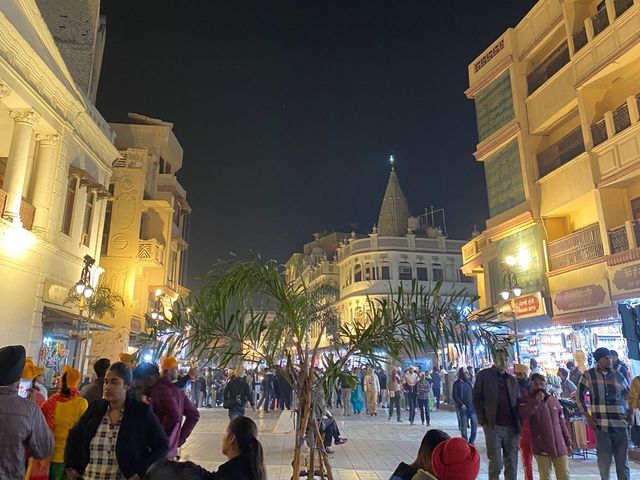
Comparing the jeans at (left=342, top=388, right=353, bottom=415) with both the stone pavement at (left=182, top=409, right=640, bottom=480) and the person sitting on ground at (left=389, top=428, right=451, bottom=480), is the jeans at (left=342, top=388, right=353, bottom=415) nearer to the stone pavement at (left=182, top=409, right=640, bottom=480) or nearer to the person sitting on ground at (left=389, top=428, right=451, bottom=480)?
the stone pavement at (left=182, top=409, right=640, bottom=480)

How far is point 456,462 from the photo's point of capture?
2.77 meters

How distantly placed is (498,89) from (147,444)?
20.1 meters

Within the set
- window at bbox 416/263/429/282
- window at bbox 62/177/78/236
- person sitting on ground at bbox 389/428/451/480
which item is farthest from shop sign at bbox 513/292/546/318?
window at bbox 416/263/429/282

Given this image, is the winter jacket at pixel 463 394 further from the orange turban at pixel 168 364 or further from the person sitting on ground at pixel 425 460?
the person sitting on ground at pixel 425 460

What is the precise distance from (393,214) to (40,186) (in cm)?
3814

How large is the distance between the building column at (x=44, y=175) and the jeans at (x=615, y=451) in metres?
15.8

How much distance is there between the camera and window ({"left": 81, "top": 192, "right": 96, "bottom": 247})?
61.6 ft

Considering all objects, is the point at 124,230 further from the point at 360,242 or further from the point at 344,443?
the point at 360,242

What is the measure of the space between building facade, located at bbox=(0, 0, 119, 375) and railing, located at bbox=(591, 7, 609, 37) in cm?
1743

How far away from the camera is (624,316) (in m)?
9.02

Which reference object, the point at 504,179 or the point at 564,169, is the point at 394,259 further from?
the point at 564,169

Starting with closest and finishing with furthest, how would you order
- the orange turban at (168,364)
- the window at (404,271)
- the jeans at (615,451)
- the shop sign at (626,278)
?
the jeans at (615,451) < the orange turban at (168,364) < the shop sign at (626,278) < the window at (404,271)

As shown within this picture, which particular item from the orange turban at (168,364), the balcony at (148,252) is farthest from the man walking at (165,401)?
the balcony at (148,252)

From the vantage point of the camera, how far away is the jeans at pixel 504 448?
6285 millimetres
